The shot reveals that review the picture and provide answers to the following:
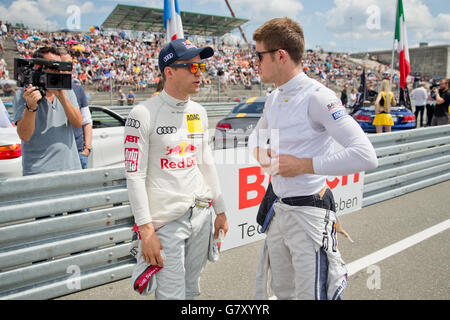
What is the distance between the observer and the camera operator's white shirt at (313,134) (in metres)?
1.71

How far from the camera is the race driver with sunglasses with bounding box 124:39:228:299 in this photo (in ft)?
6.39

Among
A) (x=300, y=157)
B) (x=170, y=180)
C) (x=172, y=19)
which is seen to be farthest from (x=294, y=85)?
(x=172, y=19)

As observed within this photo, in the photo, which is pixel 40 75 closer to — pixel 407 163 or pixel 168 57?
pixel 168 57

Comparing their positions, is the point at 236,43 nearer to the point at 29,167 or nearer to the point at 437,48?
the point at 437,48

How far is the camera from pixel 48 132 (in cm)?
304

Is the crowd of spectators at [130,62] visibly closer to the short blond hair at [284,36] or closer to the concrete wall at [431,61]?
the short blond hair at [284,36]

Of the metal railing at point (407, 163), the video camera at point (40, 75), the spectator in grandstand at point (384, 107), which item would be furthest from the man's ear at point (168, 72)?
the spectator in grandstand at point (384, 107)

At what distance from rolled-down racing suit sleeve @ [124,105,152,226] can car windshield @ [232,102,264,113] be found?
618cm


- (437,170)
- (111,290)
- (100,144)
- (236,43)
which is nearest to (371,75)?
(236,43)

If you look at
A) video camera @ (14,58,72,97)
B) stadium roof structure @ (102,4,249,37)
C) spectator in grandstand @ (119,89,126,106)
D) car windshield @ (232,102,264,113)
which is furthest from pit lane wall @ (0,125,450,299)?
stadium roof structure @ (102,4,249,37)

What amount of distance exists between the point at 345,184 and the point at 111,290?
327 cm

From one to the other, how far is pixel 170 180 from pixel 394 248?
3.02 meters

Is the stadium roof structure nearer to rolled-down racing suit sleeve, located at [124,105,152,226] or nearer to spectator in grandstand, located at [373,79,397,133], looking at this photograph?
spectator in grandstand, located at [373,79,397,133]
